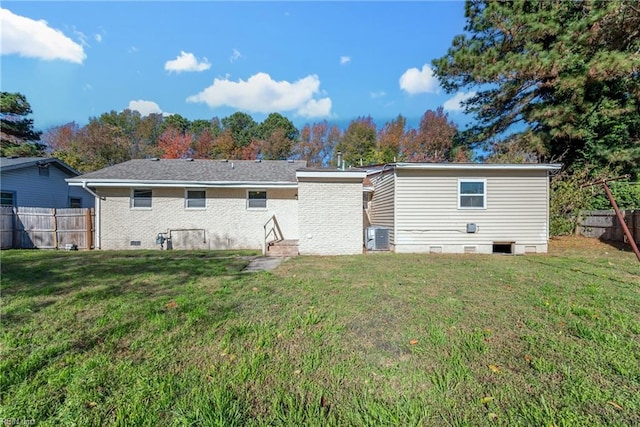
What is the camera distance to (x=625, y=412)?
1966 mm

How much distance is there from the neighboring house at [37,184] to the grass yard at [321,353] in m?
11.8

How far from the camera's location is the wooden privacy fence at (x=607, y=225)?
425 inches

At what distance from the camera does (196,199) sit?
12414mm

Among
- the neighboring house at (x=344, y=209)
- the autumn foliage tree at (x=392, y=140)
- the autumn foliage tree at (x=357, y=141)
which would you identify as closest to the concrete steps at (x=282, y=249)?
the neighboring house at (x=344, y=209)

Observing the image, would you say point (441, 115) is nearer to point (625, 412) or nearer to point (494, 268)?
point (494, 268)

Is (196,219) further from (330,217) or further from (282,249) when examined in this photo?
(330,217)

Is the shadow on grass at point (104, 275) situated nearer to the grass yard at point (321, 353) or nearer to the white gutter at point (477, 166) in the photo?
the grass yard at point (321, 353)

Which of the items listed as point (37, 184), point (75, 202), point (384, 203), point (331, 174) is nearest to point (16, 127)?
point (75, 202)

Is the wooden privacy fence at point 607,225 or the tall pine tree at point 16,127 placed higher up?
the tall pine tree at point 16,127

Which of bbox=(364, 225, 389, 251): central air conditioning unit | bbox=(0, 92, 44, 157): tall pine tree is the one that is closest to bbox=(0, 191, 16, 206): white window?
bbox=(0, 92, 44, 157): tall pine tree

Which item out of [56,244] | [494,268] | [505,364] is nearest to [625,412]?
[505,364]

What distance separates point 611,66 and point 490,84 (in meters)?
4.89

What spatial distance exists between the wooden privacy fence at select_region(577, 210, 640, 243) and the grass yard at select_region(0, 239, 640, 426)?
812 centimetres

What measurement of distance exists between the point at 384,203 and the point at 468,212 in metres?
3.09
